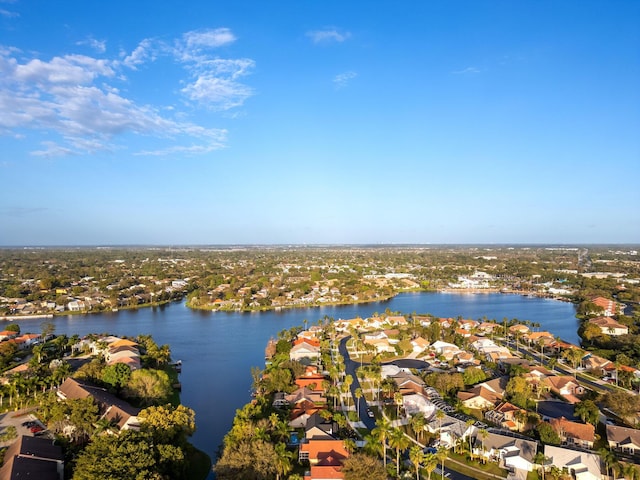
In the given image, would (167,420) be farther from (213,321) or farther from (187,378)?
(213,321)

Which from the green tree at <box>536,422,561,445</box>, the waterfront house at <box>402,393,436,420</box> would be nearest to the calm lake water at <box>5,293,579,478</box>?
the waterfront house at <box>402,393,436,420</box>

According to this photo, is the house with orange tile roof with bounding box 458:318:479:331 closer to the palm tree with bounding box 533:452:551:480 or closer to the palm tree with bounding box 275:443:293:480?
the palm tree with bounding box 533:452:551:480

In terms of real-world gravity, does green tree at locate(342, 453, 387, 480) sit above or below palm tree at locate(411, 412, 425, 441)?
above

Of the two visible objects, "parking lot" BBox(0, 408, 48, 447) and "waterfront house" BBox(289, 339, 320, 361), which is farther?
"waterfront house" BBox(289, 339, 320, 361)

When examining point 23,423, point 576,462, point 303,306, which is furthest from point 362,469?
point 303,306

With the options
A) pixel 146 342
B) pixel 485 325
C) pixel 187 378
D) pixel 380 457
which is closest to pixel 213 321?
pixel 146 342
